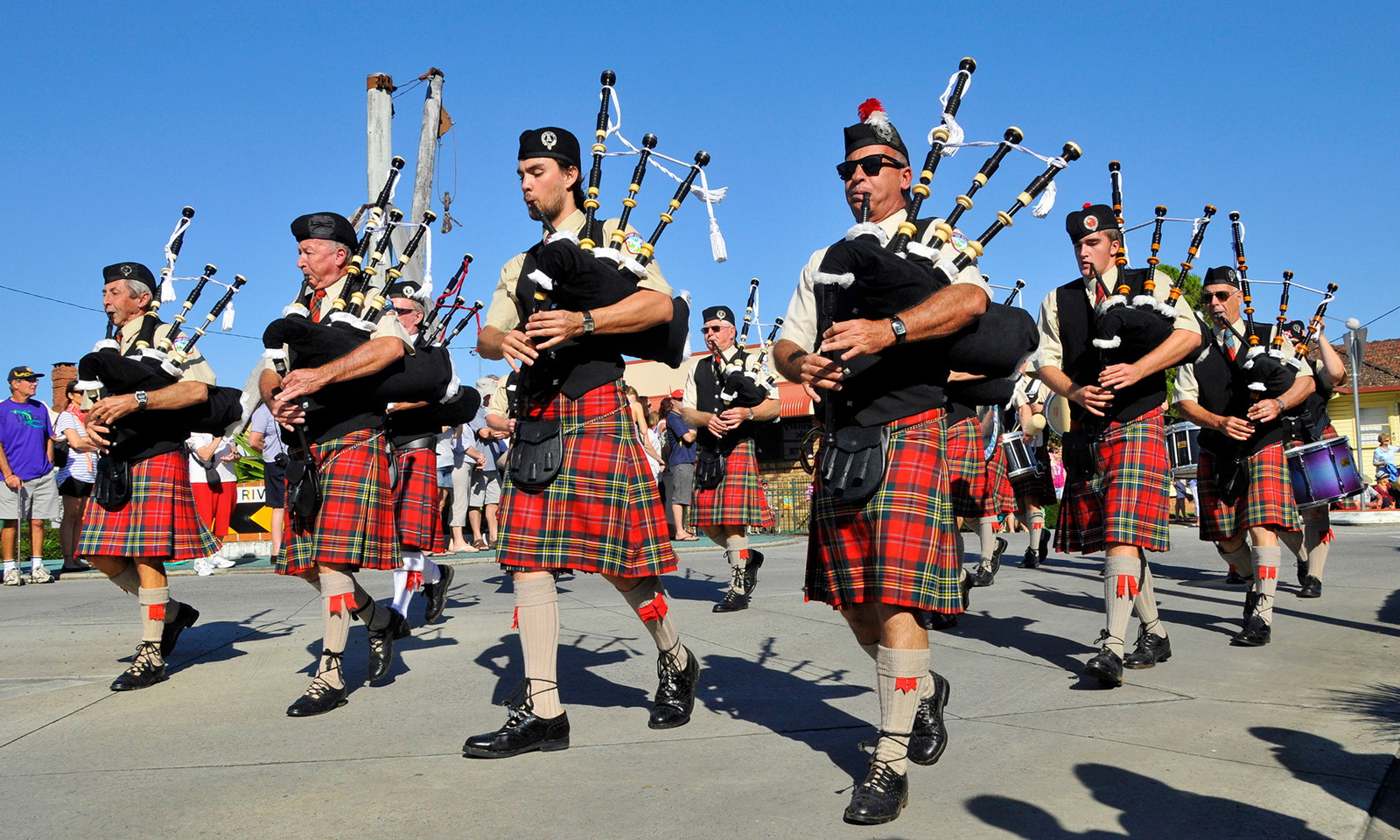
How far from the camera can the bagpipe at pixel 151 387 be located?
4.29 metres

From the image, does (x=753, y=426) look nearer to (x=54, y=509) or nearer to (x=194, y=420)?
(x=194, y=420)

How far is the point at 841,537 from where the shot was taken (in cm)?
277

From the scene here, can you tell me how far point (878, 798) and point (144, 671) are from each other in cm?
323

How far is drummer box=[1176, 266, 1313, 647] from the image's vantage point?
4918mm

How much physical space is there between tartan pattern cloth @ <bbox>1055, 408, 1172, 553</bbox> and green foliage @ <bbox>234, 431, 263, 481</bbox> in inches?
395

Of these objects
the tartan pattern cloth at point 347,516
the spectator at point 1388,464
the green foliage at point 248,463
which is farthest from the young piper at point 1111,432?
the spectator at point 1388,464

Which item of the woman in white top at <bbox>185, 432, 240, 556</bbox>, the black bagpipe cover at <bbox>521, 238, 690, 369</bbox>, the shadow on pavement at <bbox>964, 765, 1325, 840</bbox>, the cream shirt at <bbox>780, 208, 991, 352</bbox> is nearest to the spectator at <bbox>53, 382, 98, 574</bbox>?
the woman in white top at <bbox>185, 432, 240, 556</bbox>

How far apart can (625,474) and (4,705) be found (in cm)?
255

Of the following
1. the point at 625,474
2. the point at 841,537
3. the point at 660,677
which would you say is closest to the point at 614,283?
the point at 625,474

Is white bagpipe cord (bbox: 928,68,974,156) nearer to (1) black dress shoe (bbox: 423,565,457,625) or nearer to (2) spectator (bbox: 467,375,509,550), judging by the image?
(1) black dress shoe (bbox: 423,565,457,625)

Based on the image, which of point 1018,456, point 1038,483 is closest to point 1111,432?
point 1018,456

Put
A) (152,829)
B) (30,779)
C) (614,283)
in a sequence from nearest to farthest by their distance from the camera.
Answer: (152,829), (30,779), (614,283)

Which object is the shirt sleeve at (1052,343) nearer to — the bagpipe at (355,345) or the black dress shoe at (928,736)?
the black dress shoe at (928,736)

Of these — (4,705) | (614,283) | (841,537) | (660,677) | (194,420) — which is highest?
(614,283)
